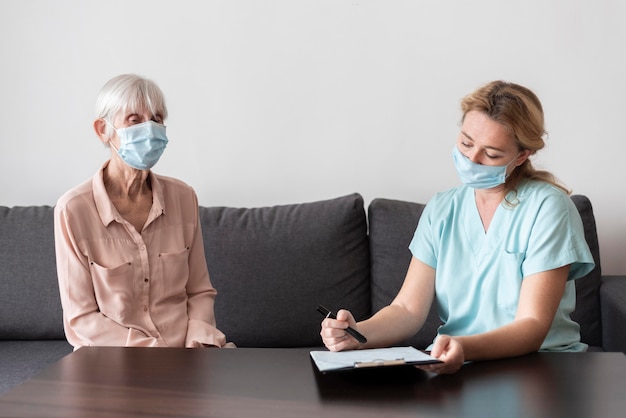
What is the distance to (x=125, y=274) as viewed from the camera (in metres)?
2.09

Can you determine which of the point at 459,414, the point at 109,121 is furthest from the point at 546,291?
the point at 109,121

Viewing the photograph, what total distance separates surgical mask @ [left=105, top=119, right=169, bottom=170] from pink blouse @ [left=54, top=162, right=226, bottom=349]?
0.10 meters

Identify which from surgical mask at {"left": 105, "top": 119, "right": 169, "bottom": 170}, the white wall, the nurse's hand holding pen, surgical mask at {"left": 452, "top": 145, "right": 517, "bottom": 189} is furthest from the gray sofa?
the nurse's hand holding pen

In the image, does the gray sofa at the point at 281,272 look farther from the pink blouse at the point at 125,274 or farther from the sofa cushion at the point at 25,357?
the pink blouse at the point at 125,274

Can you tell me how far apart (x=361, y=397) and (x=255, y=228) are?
137 cm

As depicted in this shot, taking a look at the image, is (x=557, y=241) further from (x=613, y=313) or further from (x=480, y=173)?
(x=613, y=313)

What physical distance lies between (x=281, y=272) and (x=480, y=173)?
0.92 metres

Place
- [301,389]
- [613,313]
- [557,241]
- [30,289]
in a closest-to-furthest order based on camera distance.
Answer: [301,389] → [557,241] → [613,313] → [30,289]

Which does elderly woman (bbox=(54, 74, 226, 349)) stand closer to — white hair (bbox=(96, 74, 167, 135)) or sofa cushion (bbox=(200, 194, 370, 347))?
white hair (bbox=(96, 74, 167, 135))

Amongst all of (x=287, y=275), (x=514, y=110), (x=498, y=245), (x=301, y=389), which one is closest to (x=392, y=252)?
(x=287, y=275)

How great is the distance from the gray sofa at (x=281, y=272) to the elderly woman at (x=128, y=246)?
13.1 inches

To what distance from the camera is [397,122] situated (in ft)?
9.22

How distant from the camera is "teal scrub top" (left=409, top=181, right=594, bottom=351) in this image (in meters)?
1.75

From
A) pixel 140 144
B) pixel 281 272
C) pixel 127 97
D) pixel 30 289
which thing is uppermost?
pixel 127 97
